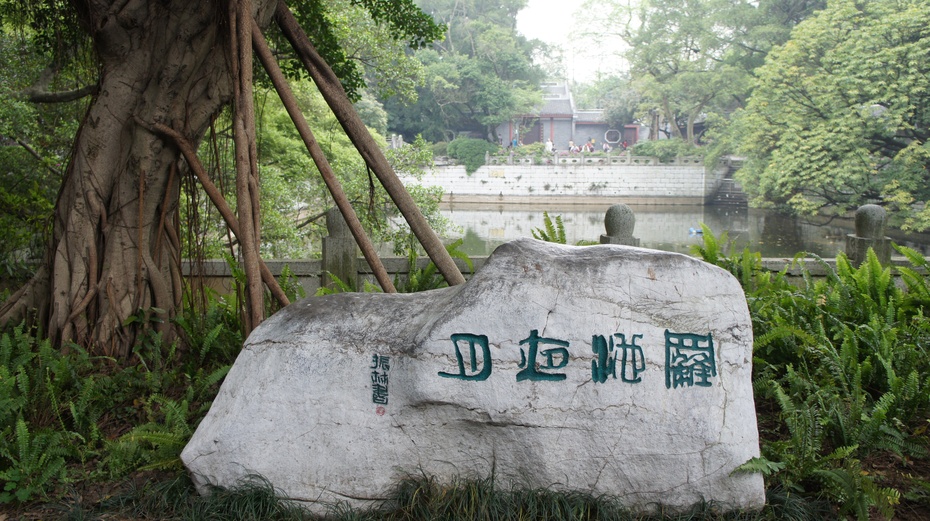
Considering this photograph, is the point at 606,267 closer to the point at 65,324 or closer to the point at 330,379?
the point at 330,379

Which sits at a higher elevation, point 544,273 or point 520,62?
point 520,62

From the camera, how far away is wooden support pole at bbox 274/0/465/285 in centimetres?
446

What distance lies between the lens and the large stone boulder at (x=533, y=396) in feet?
9.68

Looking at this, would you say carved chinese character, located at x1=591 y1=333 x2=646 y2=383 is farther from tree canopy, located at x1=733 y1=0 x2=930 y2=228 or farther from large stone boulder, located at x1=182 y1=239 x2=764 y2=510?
tree canopy, located at x1=733 y1=0 x2=930 y2=228

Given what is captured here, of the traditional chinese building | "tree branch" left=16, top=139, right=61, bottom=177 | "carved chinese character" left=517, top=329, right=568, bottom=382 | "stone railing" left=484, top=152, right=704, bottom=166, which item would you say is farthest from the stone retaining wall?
"carved chinese character" left=517, top=329, right=568, bottom=382

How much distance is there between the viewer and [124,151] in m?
4.46

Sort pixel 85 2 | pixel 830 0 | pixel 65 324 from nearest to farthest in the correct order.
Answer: pixel 65 324 < pixel 85 2 < pixel 830 0

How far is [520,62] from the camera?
34.9 m

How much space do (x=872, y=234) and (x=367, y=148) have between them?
539 cm

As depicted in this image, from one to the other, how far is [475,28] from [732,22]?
12297 mm

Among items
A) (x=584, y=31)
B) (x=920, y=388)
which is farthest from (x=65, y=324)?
(x=584, y=31)

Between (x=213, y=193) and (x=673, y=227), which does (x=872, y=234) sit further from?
(x=673, y=227)

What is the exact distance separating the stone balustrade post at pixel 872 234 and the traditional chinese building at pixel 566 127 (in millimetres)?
33846

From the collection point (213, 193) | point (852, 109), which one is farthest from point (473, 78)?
point (213, 193)
